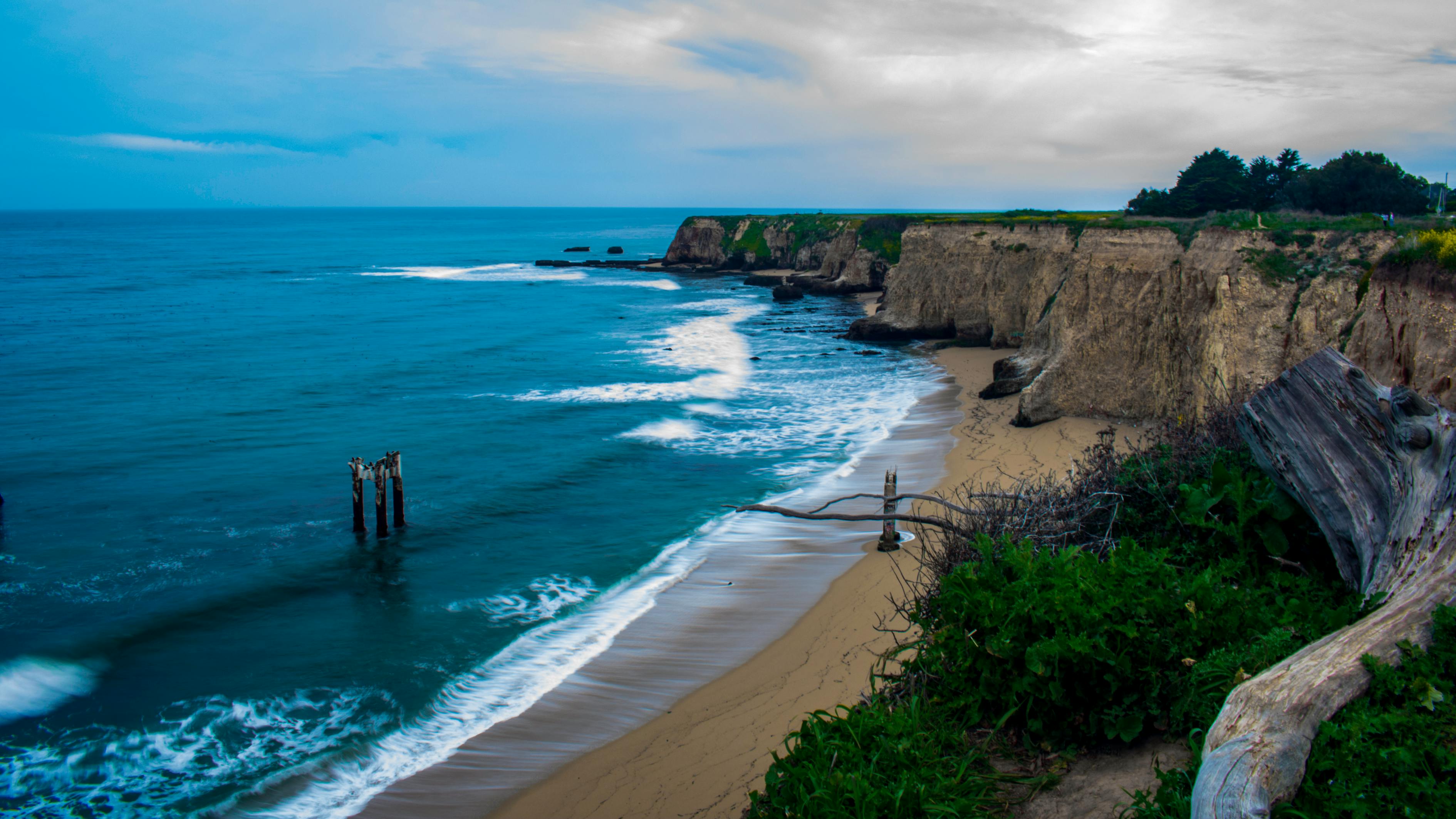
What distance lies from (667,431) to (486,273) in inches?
2480

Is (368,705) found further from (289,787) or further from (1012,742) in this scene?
(1012,742)

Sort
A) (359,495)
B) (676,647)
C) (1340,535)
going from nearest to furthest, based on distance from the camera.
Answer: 1. (1340,535)
2. (676,647)
3. (359,495)

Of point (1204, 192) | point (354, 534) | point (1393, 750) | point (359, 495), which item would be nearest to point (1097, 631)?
point (1393, 750)

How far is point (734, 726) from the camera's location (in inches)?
382

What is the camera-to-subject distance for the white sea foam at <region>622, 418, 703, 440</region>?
2405 centimetres

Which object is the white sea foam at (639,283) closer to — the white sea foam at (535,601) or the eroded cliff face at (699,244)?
the eroded cliff face at (699,244)

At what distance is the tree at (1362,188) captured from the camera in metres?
32.2

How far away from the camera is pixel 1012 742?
211 inches

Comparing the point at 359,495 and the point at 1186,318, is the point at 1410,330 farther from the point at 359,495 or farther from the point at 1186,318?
the point at 359,495

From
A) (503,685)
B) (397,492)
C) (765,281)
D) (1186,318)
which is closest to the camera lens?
(503,685)

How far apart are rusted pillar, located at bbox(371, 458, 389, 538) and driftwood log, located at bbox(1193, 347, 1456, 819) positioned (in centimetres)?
1519

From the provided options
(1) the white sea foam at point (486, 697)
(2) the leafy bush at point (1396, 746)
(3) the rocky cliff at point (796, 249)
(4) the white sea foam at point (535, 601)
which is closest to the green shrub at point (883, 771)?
(2) the leafy bush at point (1396, 746)

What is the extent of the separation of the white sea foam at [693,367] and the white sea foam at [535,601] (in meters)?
14.5

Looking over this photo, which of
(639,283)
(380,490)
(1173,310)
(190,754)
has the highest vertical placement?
(639,283)
